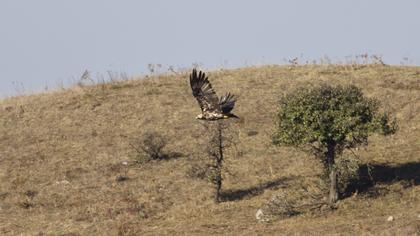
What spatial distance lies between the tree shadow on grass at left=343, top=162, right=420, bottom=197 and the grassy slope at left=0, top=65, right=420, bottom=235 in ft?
0.43

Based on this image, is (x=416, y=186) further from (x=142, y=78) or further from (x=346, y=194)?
(x=142, y=78)

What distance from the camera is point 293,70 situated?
2082 inches

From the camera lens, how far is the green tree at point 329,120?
2870 cm

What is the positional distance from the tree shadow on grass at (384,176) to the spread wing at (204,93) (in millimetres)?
8953

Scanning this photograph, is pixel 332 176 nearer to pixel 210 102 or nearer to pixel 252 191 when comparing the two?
pixel 252 191

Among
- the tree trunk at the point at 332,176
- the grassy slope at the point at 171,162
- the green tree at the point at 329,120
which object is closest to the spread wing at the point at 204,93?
the grassy slope at the point at 171,162

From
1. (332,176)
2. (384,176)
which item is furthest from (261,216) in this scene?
(384,176)

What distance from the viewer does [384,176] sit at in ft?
109

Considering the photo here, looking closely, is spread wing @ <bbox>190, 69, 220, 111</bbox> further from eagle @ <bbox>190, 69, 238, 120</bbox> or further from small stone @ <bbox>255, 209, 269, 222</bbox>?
small stone @ <bbox>255, 209, 269, 222</bbox>

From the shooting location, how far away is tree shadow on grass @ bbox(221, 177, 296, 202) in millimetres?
33031

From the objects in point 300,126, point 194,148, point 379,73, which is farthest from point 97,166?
→ point 379,73

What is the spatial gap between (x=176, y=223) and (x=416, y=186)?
955cm

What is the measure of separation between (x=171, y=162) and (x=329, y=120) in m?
12.0

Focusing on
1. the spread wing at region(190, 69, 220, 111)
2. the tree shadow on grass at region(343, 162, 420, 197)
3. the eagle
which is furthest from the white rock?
the spread wing at region(190, 69, 220, 111)
